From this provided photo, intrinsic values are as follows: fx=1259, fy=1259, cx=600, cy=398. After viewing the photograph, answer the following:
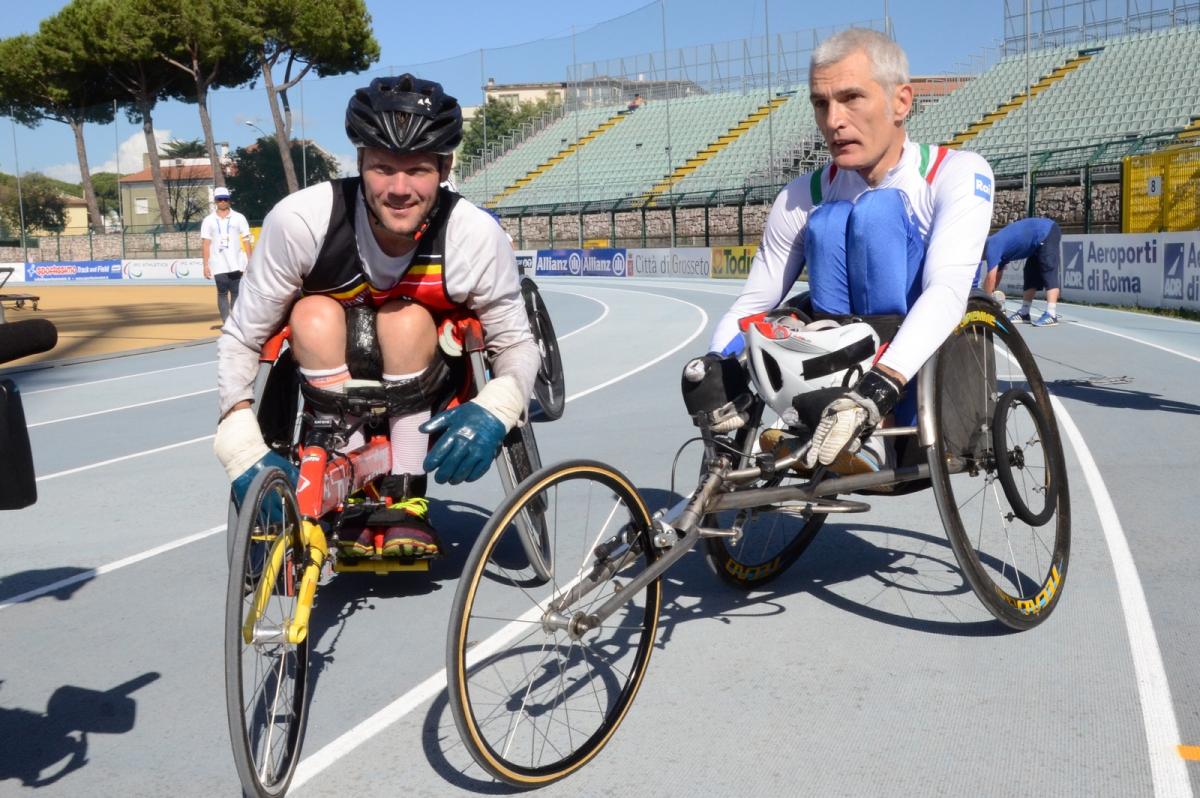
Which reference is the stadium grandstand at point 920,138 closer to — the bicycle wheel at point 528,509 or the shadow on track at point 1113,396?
the shadow on track at point 1113,396

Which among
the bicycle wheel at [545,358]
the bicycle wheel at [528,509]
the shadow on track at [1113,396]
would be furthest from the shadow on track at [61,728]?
the shadow on track at [1113,396]

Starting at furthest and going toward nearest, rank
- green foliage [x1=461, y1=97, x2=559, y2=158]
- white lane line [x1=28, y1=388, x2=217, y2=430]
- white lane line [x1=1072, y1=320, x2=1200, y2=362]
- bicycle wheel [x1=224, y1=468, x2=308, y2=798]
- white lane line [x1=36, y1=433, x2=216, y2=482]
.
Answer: green foliage [x1=461, y1=97, x2=559, y2=158]
white lane line [x1=1072, y1=320, x2=1200, y2=362]
white lane line [x1=28, y1=388, x2=217, y2=430]
white lane line [x1=36, y1=433, x2=216, y2=482]
bicycle wheel [x1=224, y1=468, x2=308, y2=798]

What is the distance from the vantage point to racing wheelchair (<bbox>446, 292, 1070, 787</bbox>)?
2.97 meters

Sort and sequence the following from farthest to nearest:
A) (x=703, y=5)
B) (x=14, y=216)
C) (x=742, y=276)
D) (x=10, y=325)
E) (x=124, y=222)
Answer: (x=14, y=216), (x=124, y=222), (x=703, y=5), (x=742, y=276), (x=10, y=325)

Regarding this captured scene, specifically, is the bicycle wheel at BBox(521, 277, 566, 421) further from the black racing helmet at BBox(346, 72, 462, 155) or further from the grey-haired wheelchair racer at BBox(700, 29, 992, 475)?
the black racing helmet at BBox(346, 72, 462, 155)

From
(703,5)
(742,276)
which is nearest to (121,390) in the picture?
(742,276)

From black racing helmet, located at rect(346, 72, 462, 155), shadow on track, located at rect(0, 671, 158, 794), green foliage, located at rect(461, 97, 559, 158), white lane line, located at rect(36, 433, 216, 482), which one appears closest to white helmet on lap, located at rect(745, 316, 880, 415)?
black racing helmet, located at rect(346, 72, 462, 155)

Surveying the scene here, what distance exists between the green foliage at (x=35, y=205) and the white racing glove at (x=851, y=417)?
3196 inches

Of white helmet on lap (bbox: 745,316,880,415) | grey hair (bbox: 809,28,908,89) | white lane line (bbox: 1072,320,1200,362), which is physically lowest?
white lane line (bbox: 1072,320,1200,362)

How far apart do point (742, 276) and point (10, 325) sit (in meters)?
36.3

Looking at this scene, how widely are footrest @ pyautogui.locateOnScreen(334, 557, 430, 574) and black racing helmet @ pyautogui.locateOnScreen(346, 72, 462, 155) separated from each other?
1305 millimetres

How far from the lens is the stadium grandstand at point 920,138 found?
30734mm

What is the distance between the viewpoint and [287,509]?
3020 millimetres

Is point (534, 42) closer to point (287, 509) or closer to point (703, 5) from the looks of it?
point (703, 5)
